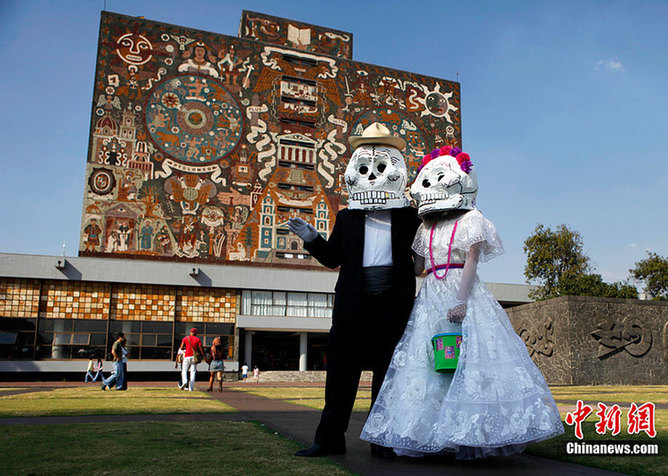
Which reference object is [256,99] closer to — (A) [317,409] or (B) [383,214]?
(A) [317,409]

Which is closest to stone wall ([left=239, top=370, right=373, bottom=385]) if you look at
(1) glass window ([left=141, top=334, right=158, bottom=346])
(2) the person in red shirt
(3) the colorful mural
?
(1) glass window ([left=141, top=334, right=158, bottom=346])

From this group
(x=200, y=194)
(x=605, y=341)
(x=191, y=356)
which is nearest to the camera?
(x=191, y=356)

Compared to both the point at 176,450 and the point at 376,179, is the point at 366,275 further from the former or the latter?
the point at 176,450

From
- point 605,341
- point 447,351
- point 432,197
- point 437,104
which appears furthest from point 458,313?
point 437,104

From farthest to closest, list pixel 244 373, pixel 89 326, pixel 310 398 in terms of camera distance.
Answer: pixel 244 373, pixel 89 326, pixel 310 398

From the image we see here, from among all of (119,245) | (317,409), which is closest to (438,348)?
(317,409)

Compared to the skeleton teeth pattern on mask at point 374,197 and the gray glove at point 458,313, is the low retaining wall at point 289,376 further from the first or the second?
the gray glove at point 458,313

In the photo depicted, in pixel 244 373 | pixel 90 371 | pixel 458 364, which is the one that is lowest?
pixel 244 373

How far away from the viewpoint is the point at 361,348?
3699 millimetres

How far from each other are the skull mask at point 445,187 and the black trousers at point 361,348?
0.72 m

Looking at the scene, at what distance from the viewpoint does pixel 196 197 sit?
1112 inches

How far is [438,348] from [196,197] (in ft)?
86.3

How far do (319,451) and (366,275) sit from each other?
1181mm

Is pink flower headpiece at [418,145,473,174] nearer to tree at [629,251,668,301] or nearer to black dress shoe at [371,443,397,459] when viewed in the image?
black dress shoe at [371,443,397,459]
